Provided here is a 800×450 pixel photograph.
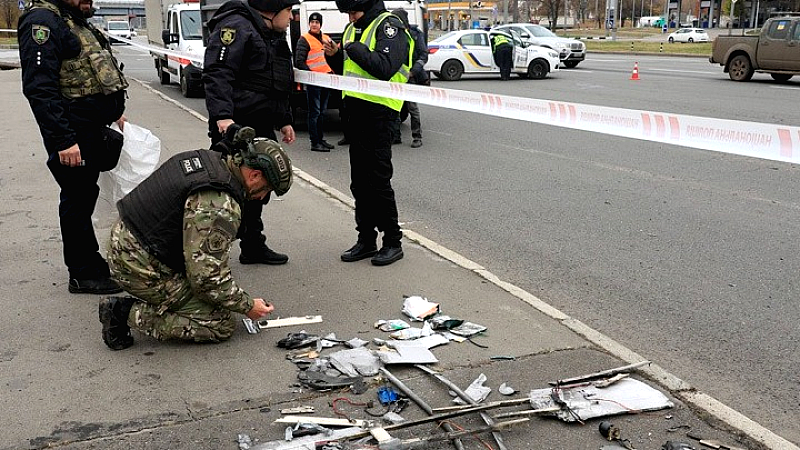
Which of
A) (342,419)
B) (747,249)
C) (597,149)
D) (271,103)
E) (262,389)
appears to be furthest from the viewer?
(597,149)

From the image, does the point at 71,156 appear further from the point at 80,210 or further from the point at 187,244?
the point at 187,244

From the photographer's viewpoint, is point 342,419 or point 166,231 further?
point 166,231

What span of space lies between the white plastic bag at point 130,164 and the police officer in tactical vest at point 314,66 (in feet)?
16.3

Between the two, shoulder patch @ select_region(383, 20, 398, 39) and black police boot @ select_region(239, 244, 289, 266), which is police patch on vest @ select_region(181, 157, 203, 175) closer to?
black police boot @ select_region(239, 244, 289, 266)

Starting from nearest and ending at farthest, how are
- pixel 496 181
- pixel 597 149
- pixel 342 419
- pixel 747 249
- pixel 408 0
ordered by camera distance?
pixel 342 419 < pixel 747 249 < pixel 496 181 < pixel 597 149 < pixel 408 0

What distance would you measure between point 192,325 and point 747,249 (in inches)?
172

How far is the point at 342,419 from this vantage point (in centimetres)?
342

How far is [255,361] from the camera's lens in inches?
158

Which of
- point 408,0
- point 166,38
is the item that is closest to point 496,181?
point 408,0

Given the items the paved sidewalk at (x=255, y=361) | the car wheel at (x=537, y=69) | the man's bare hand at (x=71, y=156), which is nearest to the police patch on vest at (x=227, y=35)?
the man's bare hand at (x=71, y=156)

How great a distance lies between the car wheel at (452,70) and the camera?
23188 millimetres

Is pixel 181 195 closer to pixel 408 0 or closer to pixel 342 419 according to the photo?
pixel 342 419

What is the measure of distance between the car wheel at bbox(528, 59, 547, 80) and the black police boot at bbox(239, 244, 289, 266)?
18.9 m

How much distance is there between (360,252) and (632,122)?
7.23 feet
